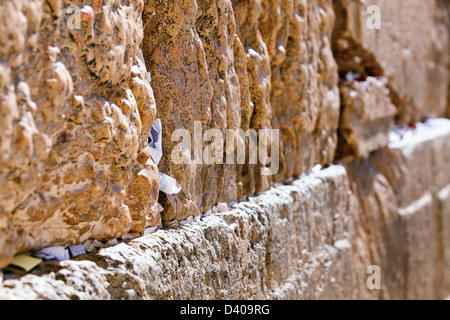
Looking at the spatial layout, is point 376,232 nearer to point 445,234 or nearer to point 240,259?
point 445,234

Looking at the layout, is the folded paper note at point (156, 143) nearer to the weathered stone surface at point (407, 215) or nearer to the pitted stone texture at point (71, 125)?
the pitted stone texture at point (71, 125)

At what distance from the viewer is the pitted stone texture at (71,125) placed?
0.92 m

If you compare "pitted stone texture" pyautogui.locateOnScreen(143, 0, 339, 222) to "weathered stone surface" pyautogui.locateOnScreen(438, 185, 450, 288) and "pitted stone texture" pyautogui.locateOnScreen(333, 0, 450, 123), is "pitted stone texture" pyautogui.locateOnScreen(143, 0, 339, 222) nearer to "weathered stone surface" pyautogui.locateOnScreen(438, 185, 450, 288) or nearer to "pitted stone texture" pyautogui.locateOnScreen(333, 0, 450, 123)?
"pitted stone texture" pyautogui.locateOnScreen(333, 0, 450, 123)

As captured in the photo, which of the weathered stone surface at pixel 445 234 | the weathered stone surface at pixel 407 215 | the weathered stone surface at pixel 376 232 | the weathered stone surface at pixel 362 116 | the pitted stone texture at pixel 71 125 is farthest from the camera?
the weathered stone surface at pixel 445 234

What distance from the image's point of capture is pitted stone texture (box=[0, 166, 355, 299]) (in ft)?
3.54

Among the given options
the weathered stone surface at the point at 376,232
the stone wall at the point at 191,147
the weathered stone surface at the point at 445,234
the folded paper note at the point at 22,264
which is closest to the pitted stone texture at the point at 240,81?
the stone wall at the point at 191,147

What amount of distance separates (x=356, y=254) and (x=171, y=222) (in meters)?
1.98

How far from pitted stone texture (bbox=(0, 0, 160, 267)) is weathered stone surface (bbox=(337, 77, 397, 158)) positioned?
1.90 meters

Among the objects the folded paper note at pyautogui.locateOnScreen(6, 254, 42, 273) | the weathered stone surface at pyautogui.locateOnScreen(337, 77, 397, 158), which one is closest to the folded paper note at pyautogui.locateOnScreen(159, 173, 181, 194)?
the folded paper note at pyautogui.locateOnScreen(6, 254, 42, 273)

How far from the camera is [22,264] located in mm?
995

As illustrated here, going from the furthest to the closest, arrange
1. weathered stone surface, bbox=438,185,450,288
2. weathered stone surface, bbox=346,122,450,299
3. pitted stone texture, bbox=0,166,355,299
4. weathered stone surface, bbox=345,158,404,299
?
weathered stone surface, bbox=438,185,450,288
weathered stone surface, bbox=346,122,450,299
weathered stone surface, bbox=345,158,404,299
pitted stone texture, bbox=0,166,355,299

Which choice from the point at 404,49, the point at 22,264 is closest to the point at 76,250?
the point at 22,264
